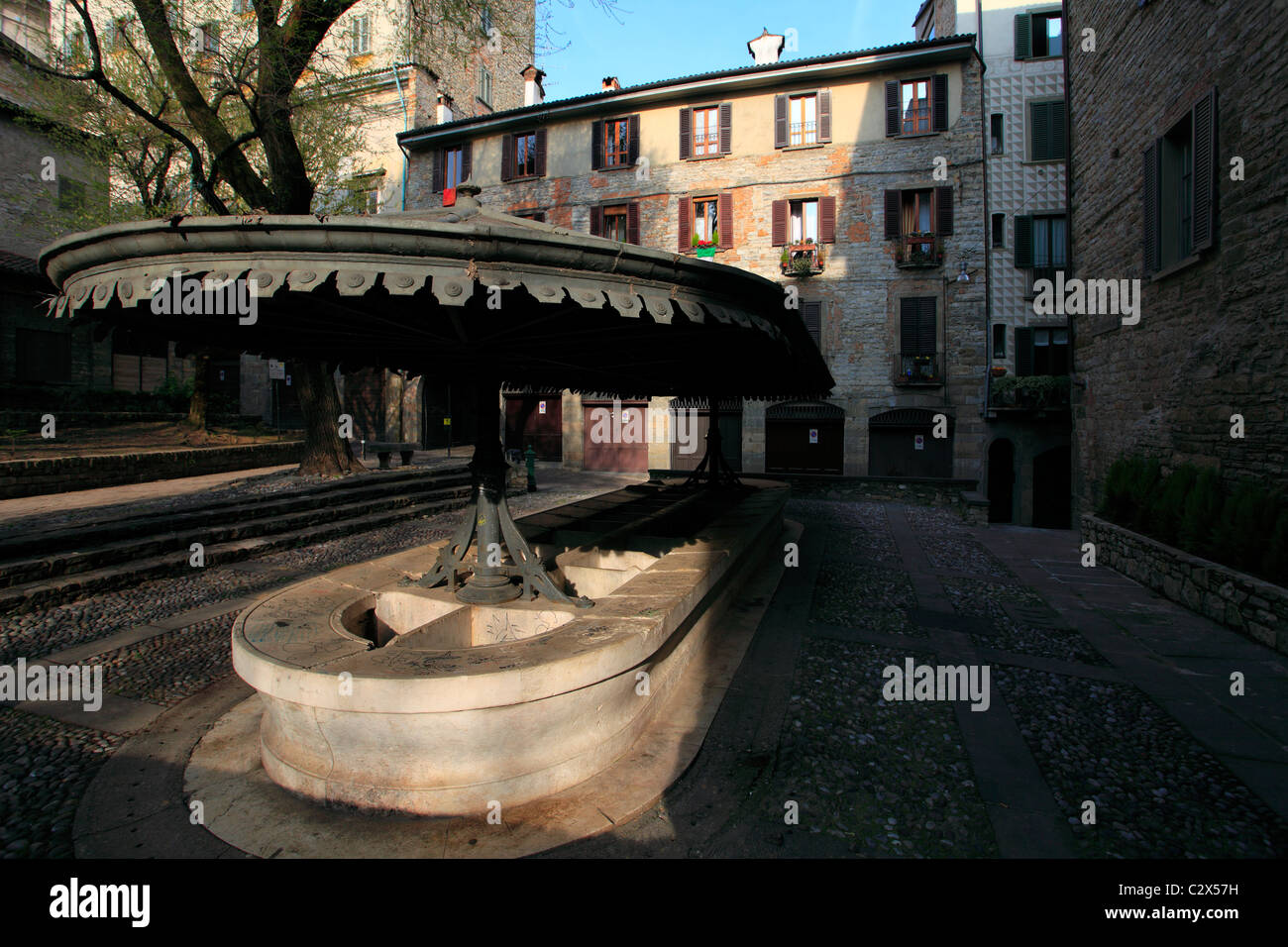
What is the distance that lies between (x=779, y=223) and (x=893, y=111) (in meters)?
4.76

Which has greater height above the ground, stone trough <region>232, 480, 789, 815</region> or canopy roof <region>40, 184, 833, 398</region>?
canopy roof <region>40, 184, 833, 398</region>

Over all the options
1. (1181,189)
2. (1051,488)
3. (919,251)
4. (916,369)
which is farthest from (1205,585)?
(1051,488)

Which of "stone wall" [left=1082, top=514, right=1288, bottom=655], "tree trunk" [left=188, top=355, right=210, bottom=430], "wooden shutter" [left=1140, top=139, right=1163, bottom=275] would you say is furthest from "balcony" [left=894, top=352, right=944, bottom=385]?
"tree trunk" [left=188, top=355, right=210, bottom=430]

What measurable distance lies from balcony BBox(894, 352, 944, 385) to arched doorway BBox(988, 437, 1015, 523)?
11.0ft

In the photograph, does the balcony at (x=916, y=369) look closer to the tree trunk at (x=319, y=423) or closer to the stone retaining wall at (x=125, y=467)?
the tree trunk at (x=319, y=423)

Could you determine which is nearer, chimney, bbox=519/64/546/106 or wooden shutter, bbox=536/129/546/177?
wooden shutter, bbox=536/129/546/177

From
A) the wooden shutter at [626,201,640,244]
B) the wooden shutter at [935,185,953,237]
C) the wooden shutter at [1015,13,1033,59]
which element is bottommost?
the wooden shutter at [935,185,953,237]

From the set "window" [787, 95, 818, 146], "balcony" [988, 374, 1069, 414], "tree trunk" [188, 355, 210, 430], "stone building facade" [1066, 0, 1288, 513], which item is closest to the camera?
"stone building facade" [1066, 0, 1288, 513]

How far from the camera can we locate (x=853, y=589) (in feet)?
23.0

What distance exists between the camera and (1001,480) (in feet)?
68.8

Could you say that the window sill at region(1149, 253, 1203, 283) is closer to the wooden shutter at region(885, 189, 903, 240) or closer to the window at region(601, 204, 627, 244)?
the wooden shutter at region(885, 189, 903, 240)

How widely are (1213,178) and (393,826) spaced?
38.7 ft

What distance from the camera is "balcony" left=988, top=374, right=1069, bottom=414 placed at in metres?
18.3
